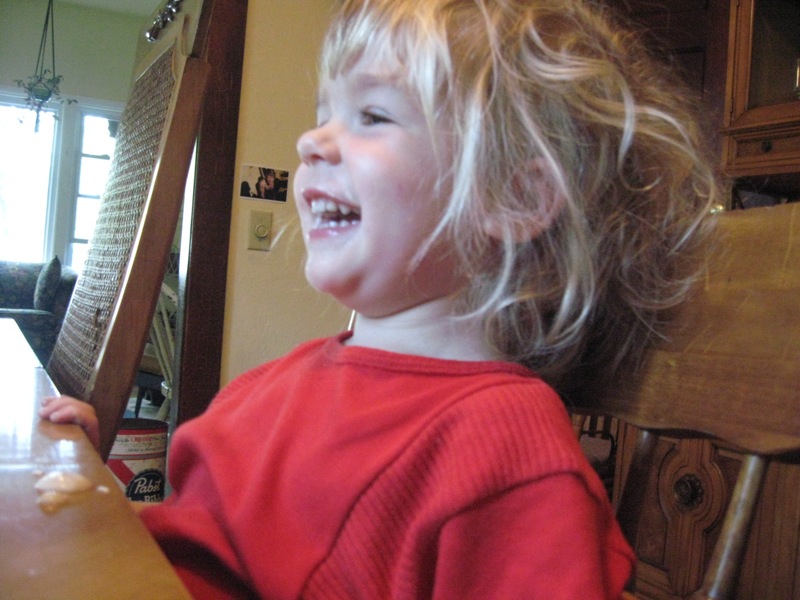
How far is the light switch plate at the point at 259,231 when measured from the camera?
6.40ft

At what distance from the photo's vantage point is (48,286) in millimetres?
5543

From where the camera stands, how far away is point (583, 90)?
617 millimetres

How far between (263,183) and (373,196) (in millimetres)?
1393

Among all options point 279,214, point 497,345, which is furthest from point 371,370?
point 279,214

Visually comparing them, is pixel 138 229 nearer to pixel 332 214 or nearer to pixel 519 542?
pixel 332 214

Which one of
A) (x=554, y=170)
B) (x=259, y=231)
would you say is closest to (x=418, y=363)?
(x=554, y=170)

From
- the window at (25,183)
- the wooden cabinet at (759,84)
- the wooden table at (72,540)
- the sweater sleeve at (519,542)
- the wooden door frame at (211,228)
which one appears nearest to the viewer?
the wooden table at (72,540)

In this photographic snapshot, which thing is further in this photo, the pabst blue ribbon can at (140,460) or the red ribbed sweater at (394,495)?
the pabst blue ribbon can at (140,460)

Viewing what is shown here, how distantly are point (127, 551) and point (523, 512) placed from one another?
0.89ft

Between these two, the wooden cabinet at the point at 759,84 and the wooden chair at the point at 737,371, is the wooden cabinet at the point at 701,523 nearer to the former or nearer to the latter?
the wooden cabinet at the point at 759,84

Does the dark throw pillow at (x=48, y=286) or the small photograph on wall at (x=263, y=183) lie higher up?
the small photograph on wall at (x=263, y=183)

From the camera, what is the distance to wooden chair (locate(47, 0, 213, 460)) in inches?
33.8

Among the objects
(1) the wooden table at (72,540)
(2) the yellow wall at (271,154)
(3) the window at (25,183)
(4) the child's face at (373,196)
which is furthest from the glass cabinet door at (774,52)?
(3) the window at (25,183)

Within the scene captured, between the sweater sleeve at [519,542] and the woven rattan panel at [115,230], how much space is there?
558mm
